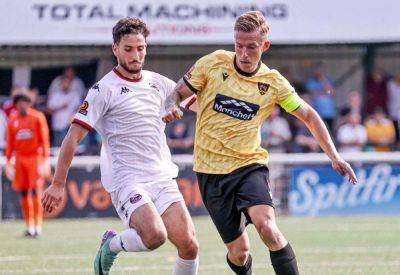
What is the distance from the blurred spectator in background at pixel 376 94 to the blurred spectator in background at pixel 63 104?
18.3 ft

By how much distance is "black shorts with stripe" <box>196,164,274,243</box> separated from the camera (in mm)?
8781

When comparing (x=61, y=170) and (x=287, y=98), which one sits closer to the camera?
(x=61, y=170)

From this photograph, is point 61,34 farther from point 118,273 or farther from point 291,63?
point 118,273

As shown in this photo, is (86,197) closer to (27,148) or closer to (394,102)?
(27,148)

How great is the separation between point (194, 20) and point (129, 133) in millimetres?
12903

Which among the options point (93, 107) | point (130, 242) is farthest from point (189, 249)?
point (93, 107)

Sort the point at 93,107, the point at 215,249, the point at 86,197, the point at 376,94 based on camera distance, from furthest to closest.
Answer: the point at 376,94, the point at 86,197, the point at 215,249, the point at 93,107

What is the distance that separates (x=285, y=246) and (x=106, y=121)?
168 cm

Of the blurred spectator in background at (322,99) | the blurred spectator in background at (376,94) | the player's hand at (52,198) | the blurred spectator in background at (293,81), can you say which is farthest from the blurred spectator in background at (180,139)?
the player's hand at (52,198)

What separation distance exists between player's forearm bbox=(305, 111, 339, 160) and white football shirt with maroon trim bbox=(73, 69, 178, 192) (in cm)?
109

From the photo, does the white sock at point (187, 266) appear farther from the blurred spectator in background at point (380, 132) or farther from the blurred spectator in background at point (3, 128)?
the blurred spectator in background at point (380, 132)

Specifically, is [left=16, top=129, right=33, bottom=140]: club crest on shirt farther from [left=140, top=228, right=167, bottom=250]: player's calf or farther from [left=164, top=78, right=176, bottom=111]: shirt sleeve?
[left=140, top=228, right=167, bottom=250]: player's calf

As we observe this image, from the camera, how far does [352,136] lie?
21422mm

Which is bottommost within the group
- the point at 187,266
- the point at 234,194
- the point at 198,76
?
the point at 187,266
